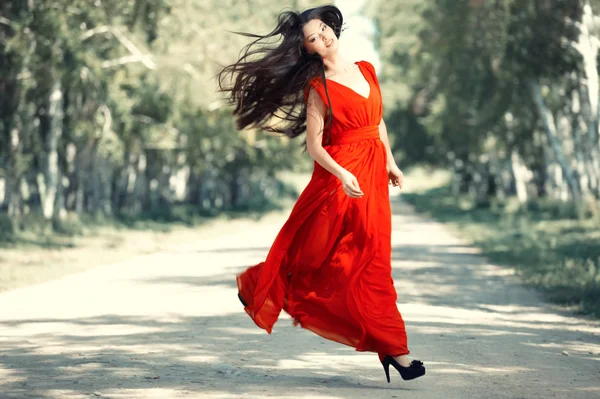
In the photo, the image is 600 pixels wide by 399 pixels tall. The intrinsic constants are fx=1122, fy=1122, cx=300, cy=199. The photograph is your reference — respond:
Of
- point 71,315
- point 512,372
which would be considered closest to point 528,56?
point 71,315

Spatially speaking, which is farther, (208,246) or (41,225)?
(41,225)

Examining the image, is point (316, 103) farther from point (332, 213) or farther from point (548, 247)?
point (548, 247)

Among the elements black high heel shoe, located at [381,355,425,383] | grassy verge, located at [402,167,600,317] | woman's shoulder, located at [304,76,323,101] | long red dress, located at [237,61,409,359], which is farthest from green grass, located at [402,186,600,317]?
woman's shoulder, located at [304,76,323,101]

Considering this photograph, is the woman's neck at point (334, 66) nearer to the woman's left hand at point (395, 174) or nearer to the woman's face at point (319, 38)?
the woman's face at point (319, 38)

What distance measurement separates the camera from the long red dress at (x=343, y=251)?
6.71 metres

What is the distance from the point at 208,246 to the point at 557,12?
36.9ft

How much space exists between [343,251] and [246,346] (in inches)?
87.6

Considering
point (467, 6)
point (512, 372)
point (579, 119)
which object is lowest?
point (512, 372)

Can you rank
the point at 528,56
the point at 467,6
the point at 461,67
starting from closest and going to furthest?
the point at 528,56
the point at 467,6
the point at 461,67

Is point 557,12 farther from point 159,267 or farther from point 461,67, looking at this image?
point 159,267

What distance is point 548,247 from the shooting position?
20.9 metres

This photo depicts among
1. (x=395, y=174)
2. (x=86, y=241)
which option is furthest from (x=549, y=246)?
(x=395, y=174)

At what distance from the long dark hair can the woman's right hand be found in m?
0.40

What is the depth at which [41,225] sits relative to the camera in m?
27.6
